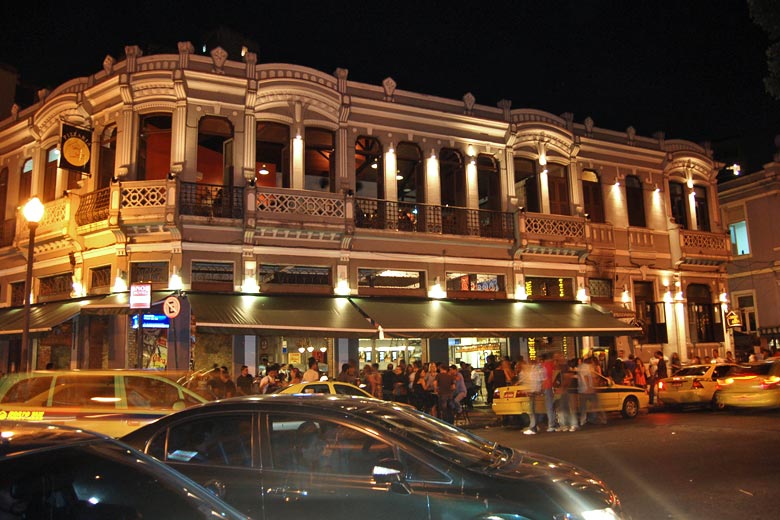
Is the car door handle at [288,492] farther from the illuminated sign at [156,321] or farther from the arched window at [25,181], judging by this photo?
the arched window at [25,181]

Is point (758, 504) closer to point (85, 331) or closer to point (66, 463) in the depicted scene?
point (66, 463)

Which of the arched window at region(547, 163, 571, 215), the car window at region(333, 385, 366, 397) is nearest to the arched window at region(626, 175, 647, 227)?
the arched window at region(547, 163, 571, 215)

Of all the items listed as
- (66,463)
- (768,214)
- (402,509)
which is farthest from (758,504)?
(768,214)

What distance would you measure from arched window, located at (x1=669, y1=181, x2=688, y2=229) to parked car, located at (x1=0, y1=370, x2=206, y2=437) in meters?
23.3

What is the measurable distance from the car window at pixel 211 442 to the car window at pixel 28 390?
19.7 ft

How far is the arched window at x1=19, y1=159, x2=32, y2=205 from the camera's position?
22453mm

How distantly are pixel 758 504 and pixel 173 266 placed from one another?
49.2 ft

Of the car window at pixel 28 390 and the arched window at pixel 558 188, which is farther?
the arched window at pixel 558 188

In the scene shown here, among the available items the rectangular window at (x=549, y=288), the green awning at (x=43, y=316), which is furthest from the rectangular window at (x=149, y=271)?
the rectangular window at (x=549, y=288)

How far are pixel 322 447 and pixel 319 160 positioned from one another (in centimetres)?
1713

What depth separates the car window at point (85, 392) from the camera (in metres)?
9.95

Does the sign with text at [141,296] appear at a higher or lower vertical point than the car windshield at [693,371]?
higher

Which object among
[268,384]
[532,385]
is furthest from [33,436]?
[532,385]

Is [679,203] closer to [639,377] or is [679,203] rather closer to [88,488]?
[639,377]
